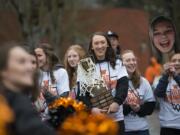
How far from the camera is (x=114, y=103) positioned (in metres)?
7.12

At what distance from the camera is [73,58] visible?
338 inches

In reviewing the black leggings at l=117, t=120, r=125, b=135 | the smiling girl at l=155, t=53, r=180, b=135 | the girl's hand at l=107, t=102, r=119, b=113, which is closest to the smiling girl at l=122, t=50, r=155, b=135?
the smiling girl at l=155, t=53, r=180, b=135

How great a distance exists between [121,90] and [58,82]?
1.07 m

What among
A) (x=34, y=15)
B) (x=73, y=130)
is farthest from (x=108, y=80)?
(x=34, y=15)

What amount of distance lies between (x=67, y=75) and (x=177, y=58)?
4.76 feet

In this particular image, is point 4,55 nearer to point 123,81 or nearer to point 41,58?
point 123,81

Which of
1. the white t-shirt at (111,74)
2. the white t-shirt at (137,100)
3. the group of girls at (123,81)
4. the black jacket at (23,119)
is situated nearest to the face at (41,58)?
the group of girls at (123,81)

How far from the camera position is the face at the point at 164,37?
7.89 metres

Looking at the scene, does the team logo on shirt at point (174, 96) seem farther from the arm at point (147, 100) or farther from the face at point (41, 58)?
the face at point (41, 58)

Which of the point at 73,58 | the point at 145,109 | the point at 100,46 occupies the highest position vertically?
the point at 100,46

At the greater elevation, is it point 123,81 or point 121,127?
point 123,81

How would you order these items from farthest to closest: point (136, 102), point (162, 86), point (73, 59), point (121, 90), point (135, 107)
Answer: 1. point (73, 59)
2. point (136, 102)
3. point (135, 107)
4. point (162, 86)
5. point (121, 90)

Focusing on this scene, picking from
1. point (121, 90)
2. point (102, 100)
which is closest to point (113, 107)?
point (102, 100)

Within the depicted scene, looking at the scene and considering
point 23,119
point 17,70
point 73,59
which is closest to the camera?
point 23,119
